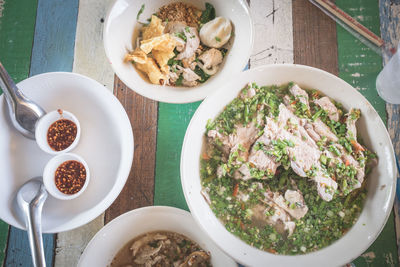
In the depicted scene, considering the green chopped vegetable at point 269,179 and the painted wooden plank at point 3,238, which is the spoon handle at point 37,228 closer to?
the painted wooden plank at point 3,238

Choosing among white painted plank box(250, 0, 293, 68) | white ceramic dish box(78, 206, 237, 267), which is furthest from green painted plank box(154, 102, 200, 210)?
white painted plank box(250, 0, 293, 68)

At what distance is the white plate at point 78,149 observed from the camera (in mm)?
1404

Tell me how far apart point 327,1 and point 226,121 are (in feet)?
2.95

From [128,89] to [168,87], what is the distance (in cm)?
31

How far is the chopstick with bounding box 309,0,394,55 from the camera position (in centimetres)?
165

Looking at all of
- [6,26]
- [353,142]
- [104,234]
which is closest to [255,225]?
[353,142]

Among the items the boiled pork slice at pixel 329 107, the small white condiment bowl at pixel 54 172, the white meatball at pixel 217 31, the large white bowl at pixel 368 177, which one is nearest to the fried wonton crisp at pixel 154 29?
the white meatball at pixel 217 31

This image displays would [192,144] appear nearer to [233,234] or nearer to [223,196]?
[223,196]

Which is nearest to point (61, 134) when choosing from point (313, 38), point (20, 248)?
point (20, 248)

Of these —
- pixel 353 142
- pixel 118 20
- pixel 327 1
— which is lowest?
pixel 353 142

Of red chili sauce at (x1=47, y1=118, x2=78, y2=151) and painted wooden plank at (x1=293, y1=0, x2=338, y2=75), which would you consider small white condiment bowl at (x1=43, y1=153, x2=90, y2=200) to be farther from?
painted wooden plank at (x1=293, y1=0, x2=338, y2=75)

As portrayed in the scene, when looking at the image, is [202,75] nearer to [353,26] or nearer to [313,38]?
[313,38]

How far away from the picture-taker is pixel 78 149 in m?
1.56

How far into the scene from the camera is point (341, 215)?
1.38 metres
